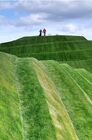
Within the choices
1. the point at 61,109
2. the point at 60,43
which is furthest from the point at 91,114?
the point at 60,43

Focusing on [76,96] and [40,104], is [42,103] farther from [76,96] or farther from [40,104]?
[76,96]

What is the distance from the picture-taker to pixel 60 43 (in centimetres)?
18400

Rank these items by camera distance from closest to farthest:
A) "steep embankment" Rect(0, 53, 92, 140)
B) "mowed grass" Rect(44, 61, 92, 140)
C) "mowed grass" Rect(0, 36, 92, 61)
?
"steep embankment" Rect(0, 53, 92, 140) < "mowed grass" Rect(44, 61, 92, 140) < "mowed grass" Rect(0, 36, 92, 61)

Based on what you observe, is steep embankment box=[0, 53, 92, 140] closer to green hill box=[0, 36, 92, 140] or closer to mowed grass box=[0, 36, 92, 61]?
green hill box=[0, 36, 92, 140]

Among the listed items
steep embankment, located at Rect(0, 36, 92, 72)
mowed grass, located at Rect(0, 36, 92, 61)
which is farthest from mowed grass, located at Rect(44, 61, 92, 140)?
mowed grass, located at Rect(0, 36, 92, 61)

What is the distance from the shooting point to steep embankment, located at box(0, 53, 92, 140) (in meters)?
48.4

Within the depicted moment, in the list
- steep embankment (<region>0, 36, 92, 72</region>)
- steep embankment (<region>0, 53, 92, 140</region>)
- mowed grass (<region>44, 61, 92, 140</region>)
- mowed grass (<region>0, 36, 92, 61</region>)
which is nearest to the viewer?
steep embankment (<region>0, 53, 92, 140</region>)

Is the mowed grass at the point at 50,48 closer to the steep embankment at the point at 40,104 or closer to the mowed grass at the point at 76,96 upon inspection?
the mowed grass at the point at 76,96

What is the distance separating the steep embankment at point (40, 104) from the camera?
48.4 metres

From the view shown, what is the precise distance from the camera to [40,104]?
187 ft

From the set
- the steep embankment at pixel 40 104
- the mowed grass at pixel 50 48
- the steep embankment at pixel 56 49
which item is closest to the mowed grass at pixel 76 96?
the steep embankment at pixel 40 104

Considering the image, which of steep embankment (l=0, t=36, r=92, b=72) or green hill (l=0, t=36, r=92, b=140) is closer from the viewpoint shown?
green hill (l=0, t=36, r=92, b=140)

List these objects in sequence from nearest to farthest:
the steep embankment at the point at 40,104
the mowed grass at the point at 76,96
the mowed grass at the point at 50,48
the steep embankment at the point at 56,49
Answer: the steep embankment at the point at 40,104 → the mowed grass at the point at 76,96 → the steep embankment at the point at 56,49 → the mowed grass at the point at 50,48

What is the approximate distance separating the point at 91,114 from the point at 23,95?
1230 centimetres
